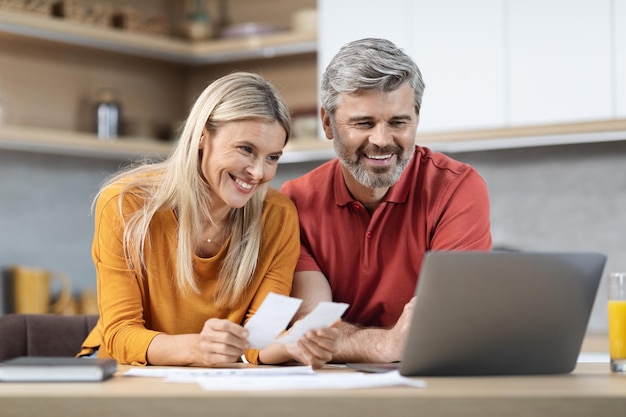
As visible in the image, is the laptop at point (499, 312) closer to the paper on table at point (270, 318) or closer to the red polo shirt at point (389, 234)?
the paper on table at point (270, 318)

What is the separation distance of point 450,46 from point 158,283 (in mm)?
1909

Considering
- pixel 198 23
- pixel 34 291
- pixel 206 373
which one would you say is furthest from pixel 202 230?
pixel 198 23

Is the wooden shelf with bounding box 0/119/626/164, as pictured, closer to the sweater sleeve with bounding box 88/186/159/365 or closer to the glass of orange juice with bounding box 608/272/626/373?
the sweater sleeve with bounding box 88/186/159/365

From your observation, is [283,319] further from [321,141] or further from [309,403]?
[321,141]

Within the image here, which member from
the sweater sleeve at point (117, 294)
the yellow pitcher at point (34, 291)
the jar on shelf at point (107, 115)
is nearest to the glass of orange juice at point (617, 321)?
the sweater sleeve at point (117, 294)

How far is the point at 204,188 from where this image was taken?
1934 millimetres

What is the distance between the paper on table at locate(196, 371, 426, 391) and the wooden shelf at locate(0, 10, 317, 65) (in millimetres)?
2539

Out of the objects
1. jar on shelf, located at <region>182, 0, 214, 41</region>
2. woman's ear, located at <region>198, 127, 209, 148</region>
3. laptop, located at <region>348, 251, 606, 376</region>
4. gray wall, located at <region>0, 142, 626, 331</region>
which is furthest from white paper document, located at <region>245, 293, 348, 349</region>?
jar on shelf, located at <region>182, 0, 214, 41</region>

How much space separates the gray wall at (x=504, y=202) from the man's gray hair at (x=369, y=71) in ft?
5.57

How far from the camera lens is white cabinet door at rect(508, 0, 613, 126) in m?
3.19

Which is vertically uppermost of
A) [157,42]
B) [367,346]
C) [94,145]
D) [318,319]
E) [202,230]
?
[157,42]

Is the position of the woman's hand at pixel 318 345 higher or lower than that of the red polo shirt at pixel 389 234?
lower

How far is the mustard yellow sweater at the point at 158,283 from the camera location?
1.76m

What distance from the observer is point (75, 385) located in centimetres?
121
